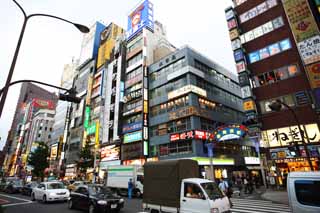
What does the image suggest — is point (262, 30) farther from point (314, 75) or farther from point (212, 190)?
point (212, 190)

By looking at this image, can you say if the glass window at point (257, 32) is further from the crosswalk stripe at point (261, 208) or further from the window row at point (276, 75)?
the crosswalk stripe at point (261, 208)

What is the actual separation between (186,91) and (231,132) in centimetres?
1062

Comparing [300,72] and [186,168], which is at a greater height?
[300,72]

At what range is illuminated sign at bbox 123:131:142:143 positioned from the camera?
119 ft

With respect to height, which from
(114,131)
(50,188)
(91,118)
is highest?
(91,118)

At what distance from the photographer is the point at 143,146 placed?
114ft

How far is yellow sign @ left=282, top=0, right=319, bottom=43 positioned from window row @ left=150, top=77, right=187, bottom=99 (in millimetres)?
16166

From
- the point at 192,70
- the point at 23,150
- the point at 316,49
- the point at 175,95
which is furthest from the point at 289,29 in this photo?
the point at 23,150

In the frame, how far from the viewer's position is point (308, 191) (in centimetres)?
556

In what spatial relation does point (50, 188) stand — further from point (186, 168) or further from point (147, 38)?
point (147, 38)

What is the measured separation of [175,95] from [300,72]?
17.5 meters

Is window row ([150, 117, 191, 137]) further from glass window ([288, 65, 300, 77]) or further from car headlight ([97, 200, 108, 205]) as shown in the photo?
car headlight ([97, 200, 108, 205])

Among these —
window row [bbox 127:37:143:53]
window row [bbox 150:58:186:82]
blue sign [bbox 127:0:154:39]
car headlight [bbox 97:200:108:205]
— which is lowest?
car headlight [bbox 97:200:108:205]

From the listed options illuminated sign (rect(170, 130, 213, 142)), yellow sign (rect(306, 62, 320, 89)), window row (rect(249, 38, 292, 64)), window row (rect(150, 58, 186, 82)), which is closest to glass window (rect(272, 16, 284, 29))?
window row (rect(249, 38, 292, 64))
